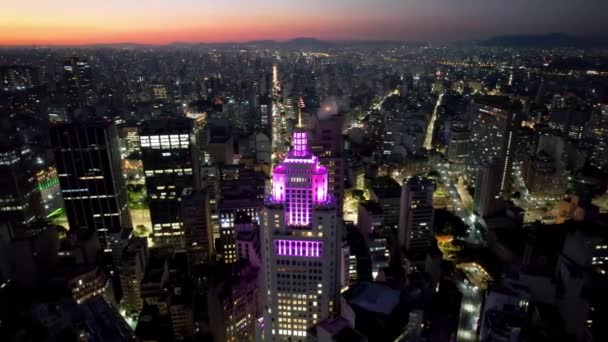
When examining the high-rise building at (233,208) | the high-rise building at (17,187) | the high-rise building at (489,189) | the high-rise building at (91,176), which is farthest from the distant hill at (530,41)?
the high-rise building at (17,187)

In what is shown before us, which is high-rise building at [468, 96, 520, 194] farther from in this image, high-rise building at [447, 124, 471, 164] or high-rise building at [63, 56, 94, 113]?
high-rise building at [63, 56, 94, 113]

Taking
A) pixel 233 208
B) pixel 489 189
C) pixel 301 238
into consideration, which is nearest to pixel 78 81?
pixel 233 208

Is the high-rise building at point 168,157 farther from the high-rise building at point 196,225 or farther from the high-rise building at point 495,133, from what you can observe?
the high-rise building at point 495,133

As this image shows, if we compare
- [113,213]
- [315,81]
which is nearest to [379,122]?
[315,81]

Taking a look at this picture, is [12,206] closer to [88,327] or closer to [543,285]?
[88,327]

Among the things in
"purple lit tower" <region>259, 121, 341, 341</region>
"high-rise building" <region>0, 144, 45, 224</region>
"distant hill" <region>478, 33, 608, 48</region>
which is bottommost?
"high-rise building" <region>0, 144, 45, 224</region>

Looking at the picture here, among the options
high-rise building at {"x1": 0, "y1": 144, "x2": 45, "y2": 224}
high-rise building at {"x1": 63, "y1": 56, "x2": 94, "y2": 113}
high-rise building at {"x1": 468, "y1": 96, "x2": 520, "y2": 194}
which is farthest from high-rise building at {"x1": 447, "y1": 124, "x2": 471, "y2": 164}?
high-rise building at {"x1": 63, "y1": 56, "x2": 94, "y2": 113}
